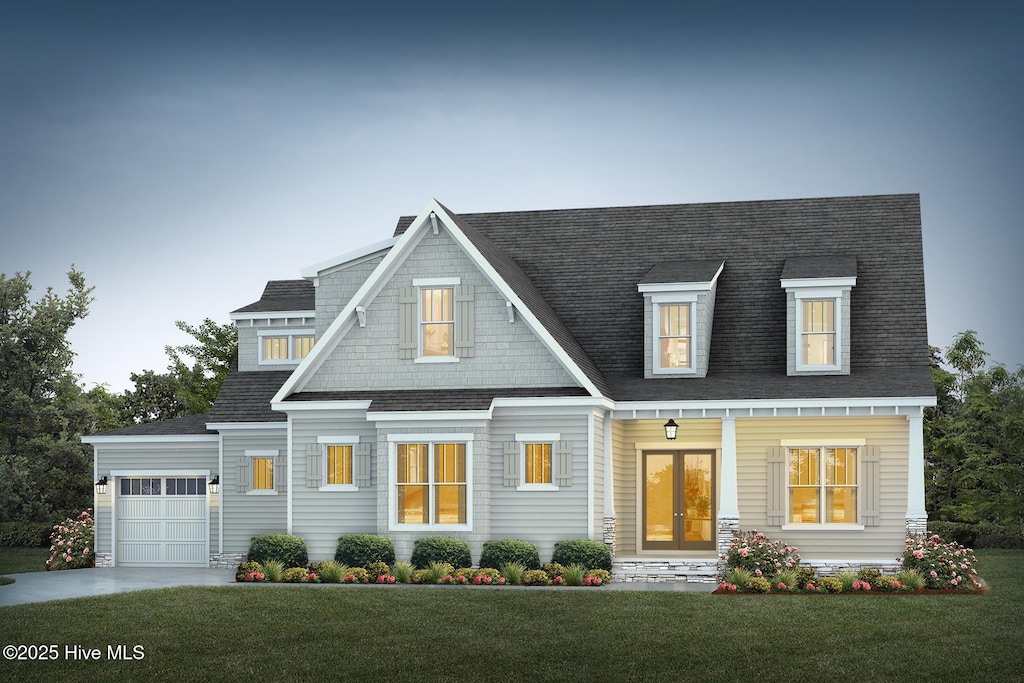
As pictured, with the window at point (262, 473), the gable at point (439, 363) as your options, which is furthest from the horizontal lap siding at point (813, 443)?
the window at point (262, 473)

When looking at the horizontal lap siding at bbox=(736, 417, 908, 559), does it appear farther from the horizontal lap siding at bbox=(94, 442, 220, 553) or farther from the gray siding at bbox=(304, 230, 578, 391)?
the horizontal lap siding at bbox=(94, 442, 220, 553)

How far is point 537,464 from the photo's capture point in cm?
2425

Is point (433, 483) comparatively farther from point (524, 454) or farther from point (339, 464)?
point (339, 464)

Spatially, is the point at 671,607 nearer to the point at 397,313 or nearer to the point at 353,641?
the point at 353,641

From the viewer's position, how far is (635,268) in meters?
28.5

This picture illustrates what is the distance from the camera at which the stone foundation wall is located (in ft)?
88.9

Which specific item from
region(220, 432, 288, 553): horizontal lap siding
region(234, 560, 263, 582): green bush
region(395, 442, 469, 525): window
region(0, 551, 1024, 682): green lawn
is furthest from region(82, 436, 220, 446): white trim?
region(0, 551, 1024, 682): green lawn

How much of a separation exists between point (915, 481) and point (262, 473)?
13663 mm

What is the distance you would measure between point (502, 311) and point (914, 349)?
865cm

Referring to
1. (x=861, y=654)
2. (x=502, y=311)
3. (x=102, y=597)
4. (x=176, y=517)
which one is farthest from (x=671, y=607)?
(x=176, y=517)

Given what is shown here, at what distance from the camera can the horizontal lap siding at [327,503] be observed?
24734 mm

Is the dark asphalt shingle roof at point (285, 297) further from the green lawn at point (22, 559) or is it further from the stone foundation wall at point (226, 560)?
the green lawn at point (22, 559)

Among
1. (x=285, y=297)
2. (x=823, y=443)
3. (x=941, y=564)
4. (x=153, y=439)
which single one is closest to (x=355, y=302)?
(x=285, y=297)

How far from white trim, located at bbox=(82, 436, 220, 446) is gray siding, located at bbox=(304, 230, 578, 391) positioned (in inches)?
152
